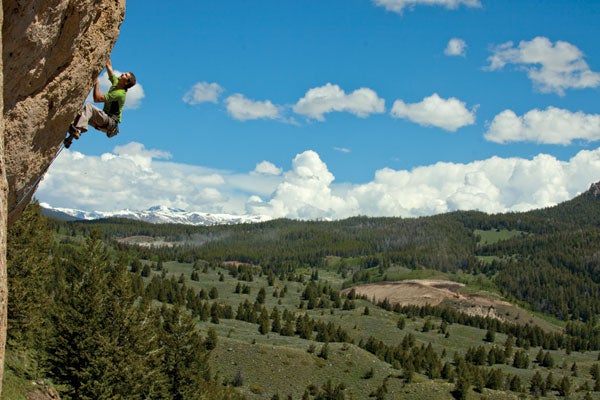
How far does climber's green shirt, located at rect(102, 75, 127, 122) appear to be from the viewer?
52.1 feet

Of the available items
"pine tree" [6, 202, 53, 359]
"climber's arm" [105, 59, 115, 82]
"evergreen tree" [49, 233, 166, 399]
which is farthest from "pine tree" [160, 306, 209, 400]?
"climber's arm" [105, 59, 115, 82]

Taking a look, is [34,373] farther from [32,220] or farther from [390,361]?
[390,361]

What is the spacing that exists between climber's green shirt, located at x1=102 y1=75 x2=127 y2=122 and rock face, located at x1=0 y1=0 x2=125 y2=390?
1137 mm

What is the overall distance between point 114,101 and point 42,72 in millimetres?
3624

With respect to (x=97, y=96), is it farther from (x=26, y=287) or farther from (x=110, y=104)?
(x=26, y=287)

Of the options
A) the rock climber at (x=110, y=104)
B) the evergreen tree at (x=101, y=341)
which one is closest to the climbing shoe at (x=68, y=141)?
the rock climber at (x=110, y=104)

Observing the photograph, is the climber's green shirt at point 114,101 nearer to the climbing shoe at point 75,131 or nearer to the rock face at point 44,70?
the rock face at point 44,70

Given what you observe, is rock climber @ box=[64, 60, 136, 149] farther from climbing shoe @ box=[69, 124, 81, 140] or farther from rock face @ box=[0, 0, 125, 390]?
rock face @ box=[0, 0, 125, 390]

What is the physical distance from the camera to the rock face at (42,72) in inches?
440

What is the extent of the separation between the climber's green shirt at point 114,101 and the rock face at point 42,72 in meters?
1.14

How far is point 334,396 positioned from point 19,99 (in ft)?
266

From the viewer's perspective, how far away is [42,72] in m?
12.4

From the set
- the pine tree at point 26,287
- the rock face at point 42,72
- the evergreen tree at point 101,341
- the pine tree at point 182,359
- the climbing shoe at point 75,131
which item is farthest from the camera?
the pine tree at point 182,359

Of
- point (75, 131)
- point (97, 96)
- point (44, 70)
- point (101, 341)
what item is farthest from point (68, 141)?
point (101, 341)
